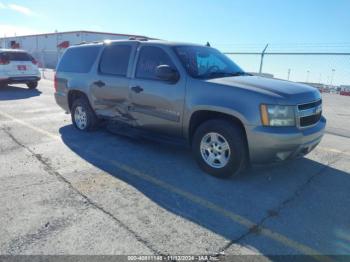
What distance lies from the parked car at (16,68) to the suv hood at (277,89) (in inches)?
472

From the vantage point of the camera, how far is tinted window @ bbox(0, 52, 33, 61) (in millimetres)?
13359

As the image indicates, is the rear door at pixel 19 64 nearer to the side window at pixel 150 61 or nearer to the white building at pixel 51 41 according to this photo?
the side window at pixel 150 61

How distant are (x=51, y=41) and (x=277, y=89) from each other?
46.9 metres

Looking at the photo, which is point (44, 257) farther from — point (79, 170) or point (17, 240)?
point (79, 170)

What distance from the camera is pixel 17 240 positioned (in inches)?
115

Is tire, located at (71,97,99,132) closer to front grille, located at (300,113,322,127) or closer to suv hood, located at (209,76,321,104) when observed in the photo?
suv hood, located at (209,76,321,104)

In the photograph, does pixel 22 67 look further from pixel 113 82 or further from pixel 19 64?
pixel 113 82

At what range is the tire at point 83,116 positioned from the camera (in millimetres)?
6625

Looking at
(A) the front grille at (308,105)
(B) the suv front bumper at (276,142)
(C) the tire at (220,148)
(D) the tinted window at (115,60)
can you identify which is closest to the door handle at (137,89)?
(D) the tinted window at (115,60)

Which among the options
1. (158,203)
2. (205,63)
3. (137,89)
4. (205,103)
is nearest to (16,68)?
(137,89)

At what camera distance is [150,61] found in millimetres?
5203

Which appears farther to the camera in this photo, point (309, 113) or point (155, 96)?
point (155, 96)

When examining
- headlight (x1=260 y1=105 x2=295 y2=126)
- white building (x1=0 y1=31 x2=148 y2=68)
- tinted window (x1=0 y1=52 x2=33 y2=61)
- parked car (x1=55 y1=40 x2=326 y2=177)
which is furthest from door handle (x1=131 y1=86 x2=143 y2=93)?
white building (x1=0 y1=31 x2=148 y2=68)

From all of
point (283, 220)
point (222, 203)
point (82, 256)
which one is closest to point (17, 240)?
point (82, 256)
